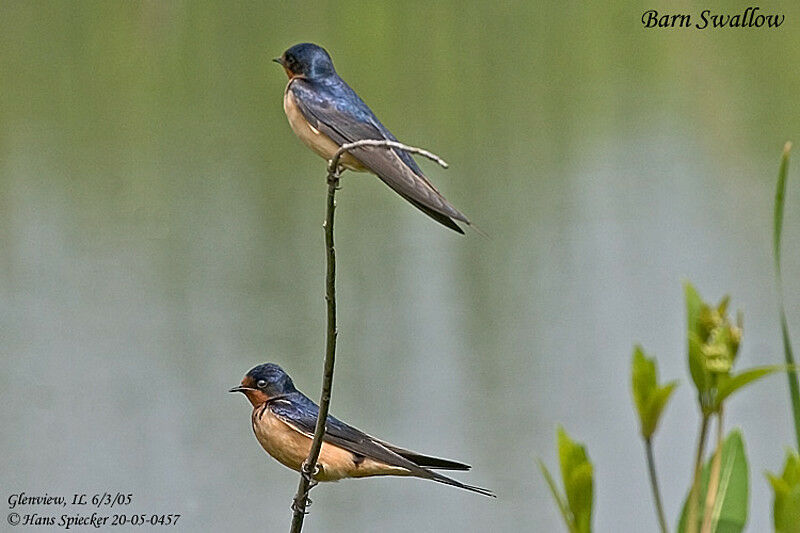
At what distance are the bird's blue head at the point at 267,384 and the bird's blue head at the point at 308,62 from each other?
0.40 metres

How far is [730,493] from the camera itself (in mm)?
929

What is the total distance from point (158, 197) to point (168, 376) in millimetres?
2296

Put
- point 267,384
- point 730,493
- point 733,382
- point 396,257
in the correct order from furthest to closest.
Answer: point 396,257 < point 267,384 < point 730,493 < point 733,382

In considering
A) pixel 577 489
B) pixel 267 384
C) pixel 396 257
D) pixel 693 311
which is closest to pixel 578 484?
pixel 577 489

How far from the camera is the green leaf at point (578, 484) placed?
2.72 feet

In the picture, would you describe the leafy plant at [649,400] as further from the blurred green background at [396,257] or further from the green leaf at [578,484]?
the blurred green background at [396,257]

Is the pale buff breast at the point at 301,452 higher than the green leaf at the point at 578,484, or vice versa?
the green leaf at the point at 578,484

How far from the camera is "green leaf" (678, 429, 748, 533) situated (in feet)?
2.95

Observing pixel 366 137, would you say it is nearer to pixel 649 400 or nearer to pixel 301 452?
pixel 301 452

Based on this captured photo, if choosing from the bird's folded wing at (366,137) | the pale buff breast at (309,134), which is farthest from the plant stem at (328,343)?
the pale buff breast at (309,134)

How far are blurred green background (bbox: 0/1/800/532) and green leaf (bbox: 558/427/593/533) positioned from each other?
3724mm

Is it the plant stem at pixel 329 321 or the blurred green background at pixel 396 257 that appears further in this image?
the blurred green background at pixel 396 257

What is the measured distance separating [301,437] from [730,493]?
3.27ft

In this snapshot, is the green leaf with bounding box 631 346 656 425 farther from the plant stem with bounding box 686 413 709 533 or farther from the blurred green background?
the blurred green background
